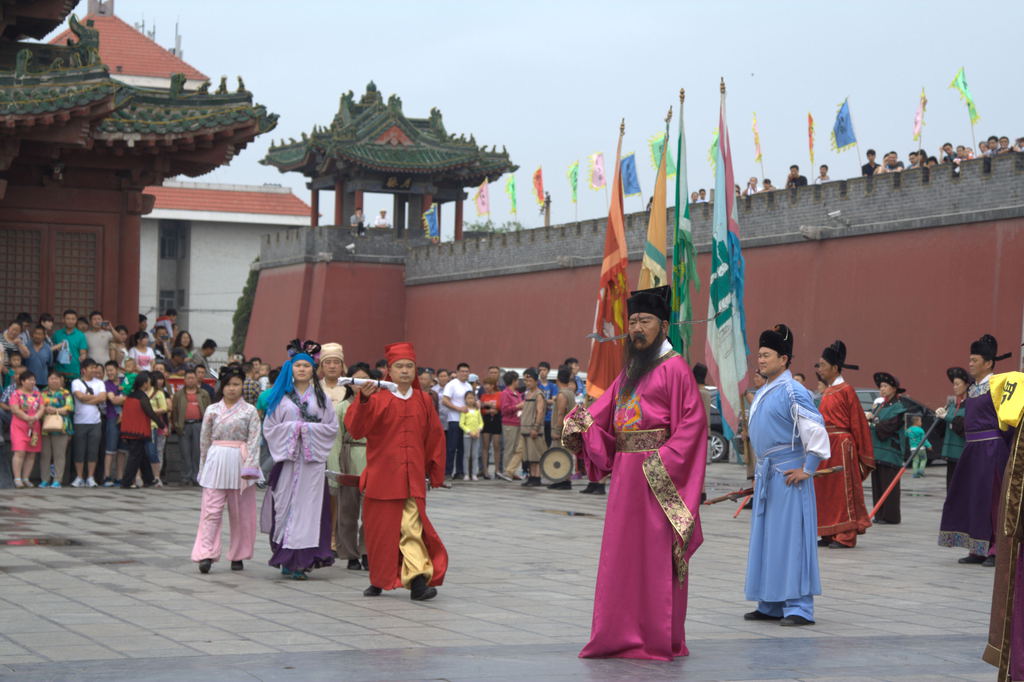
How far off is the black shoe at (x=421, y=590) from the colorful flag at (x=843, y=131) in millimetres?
19262

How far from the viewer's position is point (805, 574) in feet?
22.9

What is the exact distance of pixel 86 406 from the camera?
15.1 meters

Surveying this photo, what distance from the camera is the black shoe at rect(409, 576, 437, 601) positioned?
24.9 ft

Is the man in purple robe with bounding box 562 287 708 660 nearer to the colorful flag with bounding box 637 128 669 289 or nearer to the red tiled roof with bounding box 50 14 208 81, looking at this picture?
the colorful flag with bounding box 637 128 669 289

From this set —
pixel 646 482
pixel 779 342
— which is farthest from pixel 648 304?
pixel 779 342

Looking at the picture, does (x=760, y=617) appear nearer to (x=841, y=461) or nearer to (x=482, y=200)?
(x=841, y=461)

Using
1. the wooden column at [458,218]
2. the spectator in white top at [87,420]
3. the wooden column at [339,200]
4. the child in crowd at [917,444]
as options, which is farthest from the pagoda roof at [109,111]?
the wooden column at [458,218]

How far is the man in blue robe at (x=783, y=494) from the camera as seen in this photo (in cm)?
699

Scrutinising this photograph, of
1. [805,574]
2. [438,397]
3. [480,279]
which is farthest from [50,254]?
[480,279]

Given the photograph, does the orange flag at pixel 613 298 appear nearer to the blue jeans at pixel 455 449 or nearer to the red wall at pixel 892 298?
the blue jeans at pixel 455 449

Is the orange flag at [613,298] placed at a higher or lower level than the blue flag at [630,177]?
lower

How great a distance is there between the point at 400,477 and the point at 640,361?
1904mm

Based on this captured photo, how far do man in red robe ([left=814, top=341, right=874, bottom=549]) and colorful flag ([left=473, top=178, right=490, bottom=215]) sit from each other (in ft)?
98.6

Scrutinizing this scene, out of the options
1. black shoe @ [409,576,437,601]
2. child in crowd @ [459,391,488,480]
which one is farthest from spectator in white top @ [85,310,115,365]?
black shoe @ [409,576,437,601]
